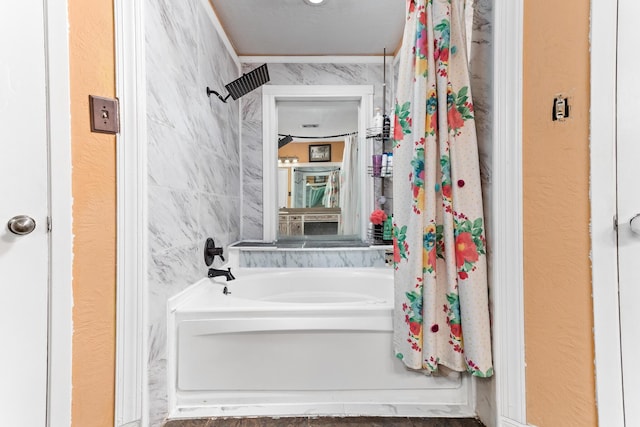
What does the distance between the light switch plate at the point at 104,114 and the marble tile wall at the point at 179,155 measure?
5.9 inches

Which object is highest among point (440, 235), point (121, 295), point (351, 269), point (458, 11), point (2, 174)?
point (458, 11)

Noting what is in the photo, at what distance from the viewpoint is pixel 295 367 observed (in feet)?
4.33

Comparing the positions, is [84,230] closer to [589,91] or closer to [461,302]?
[461,302]

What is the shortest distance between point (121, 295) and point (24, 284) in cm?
27

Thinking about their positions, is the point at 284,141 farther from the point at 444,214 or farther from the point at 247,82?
the point at 444,214

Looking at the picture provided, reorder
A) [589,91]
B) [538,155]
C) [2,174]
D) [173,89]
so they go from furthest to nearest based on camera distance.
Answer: [173,89]
[538,155]
[589,91]
[2,174]

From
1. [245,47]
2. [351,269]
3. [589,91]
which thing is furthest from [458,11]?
[245,47]

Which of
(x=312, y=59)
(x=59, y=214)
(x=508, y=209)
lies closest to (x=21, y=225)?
(x=59, y=214)

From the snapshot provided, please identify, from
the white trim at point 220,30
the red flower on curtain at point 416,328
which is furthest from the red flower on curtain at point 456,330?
the white trim at point 220,30

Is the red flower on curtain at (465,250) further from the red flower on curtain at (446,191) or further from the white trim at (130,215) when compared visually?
the white trim at (130,215)

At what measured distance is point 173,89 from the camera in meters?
1.36

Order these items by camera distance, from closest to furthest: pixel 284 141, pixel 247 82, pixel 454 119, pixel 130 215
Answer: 1. pixel 130 215
2. pixel 454 119
3. pixel 247 82
4. pixel 284 141

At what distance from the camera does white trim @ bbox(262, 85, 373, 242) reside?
2500 mm

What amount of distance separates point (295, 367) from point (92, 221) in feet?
3.34
